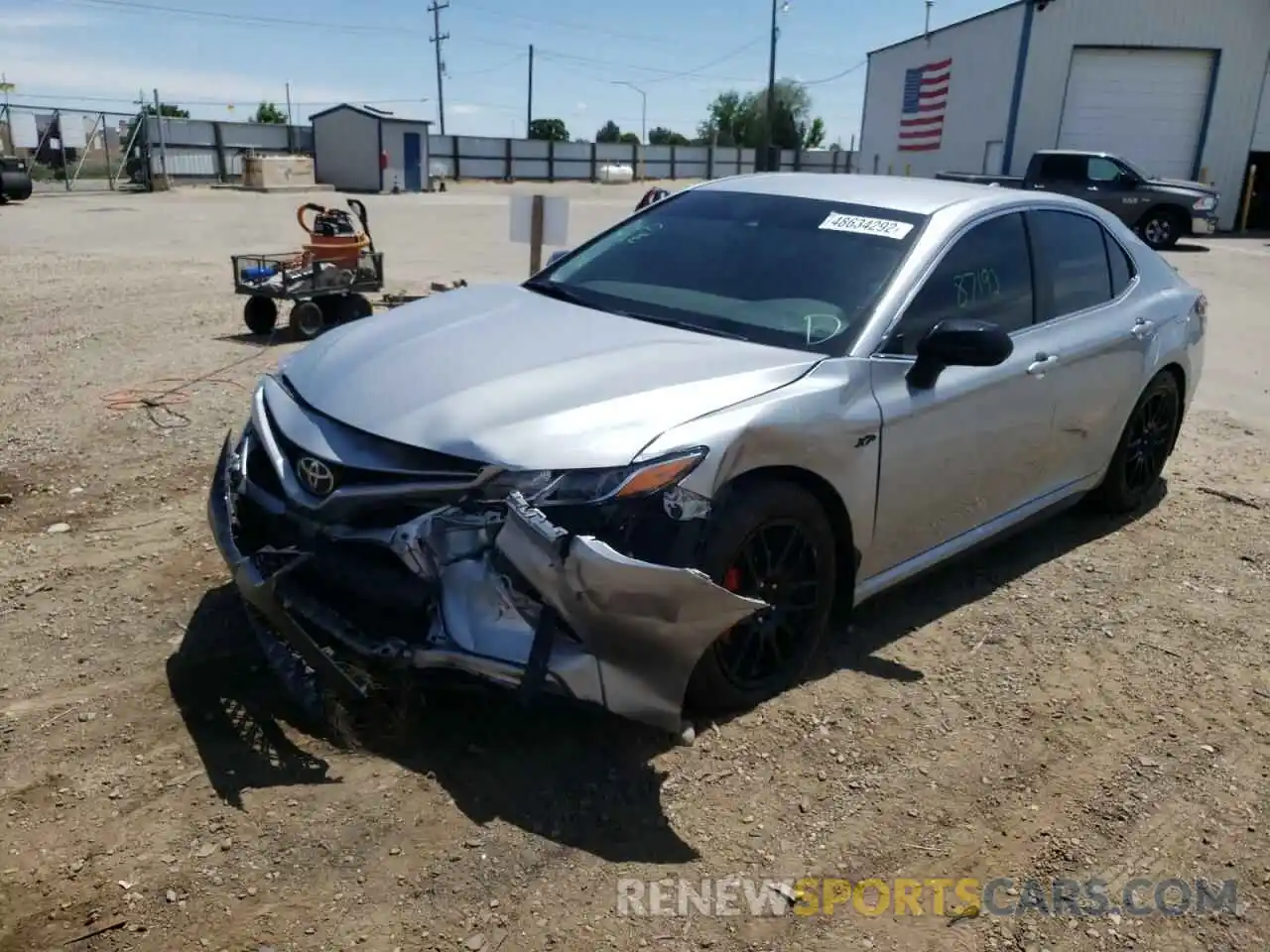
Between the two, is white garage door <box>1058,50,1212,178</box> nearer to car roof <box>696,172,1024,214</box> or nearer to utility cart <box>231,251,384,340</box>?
utility cart <box>231,251,384,340</box>

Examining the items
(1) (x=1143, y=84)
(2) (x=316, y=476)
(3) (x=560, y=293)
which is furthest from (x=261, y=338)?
(1) (x=1143, y=84)

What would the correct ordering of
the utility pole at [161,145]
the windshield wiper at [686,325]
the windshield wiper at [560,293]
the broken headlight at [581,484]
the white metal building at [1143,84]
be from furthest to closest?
1. the utility pole at [161,145]
2. the white metal building at [1143,84]
3. the windshield wiper at [560,293]
4. the windshield wiper at [686,325]
5. the broken headlight at [581,484]

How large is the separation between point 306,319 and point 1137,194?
1904 centimetres

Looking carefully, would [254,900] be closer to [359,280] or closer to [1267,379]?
[359,280]

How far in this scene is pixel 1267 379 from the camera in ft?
30.1

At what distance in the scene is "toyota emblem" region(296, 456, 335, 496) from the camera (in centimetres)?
312

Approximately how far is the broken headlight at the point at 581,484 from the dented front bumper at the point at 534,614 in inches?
2.7

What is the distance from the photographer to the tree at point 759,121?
73438mm

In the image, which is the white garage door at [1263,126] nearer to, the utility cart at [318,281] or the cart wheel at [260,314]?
the utility cart at [318,281]

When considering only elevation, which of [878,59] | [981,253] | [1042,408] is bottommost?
[1042,408]

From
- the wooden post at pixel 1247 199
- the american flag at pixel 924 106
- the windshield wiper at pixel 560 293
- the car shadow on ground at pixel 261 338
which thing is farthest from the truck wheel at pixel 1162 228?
the windshield wiper at pixel 560 293

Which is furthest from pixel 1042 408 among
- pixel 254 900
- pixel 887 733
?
pixel 254 900

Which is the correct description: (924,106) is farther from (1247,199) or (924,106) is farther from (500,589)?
(500,589)

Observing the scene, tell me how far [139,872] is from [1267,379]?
375 inches
